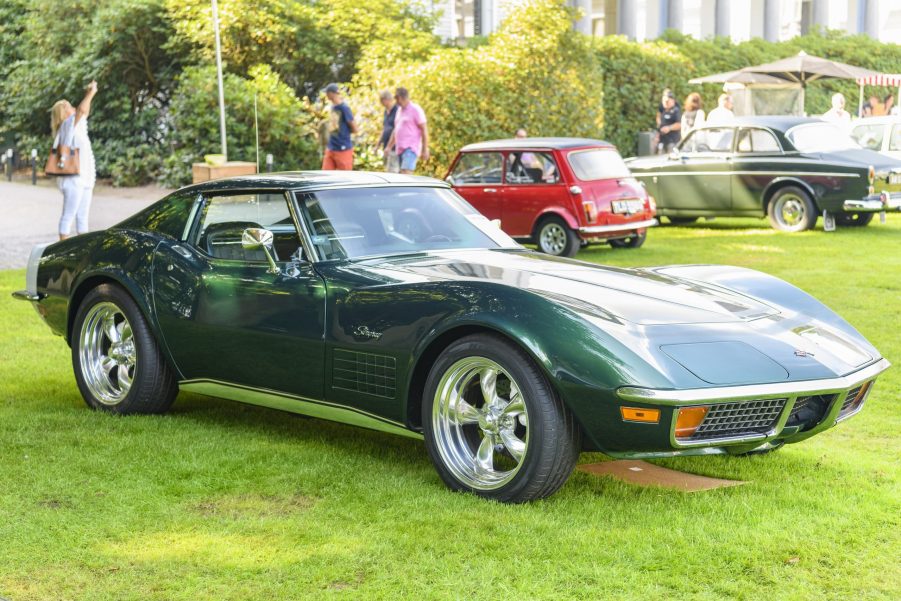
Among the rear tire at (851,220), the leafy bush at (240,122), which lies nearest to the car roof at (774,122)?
the rear tire at (851,220)

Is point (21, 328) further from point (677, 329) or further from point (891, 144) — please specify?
point (891, 144)

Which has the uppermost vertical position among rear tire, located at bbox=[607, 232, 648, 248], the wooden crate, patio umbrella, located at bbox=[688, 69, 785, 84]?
patio umbrella, located at bbox=[688, 69, 785, 84]

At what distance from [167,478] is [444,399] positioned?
1.27 meters

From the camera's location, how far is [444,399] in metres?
5.39

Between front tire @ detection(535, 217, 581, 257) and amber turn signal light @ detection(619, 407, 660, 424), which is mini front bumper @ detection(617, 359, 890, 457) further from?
front tire @ detection(535, 217, 581, 257)

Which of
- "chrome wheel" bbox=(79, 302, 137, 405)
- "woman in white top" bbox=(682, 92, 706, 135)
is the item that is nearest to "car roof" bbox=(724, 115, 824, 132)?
"woman in white top" bbox=(682, 92, 706, 135)

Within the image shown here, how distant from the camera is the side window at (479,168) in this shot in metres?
16.0

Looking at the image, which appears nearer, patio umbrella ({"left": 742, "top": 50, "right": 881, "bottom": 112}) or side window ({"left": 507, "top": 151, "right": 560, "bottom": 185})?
side window ({"left": 507, "top": 151, "right": 560, "bottom": 185})

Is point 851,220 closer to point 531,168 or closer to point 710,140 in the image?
point 710,140

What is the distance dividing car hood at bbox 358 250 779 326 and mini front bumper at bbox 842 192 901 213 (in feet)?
39.7

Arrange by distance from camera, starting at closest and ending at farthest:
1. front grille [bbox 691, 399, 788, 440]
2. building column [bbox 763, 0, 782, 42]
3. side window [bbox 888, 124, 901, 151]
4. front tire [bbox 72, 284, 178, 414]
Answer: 1. front grille [bbox 691, 399, 788, 440]
2. front tire [bbox 72, 284, 178, 414]
3. side window [bbox 888, 124, 901, 151]
4. building column [bbox 763, 0, 782, 42]

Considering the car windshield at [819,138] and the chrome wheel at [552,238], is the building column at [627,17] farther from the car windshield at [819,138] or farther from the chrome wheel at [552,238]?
the chrome wheel at [552,238]

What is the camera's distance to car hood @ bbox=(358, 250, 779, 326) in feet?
17.4

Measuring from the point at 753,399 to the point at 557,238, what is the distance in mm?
10835
